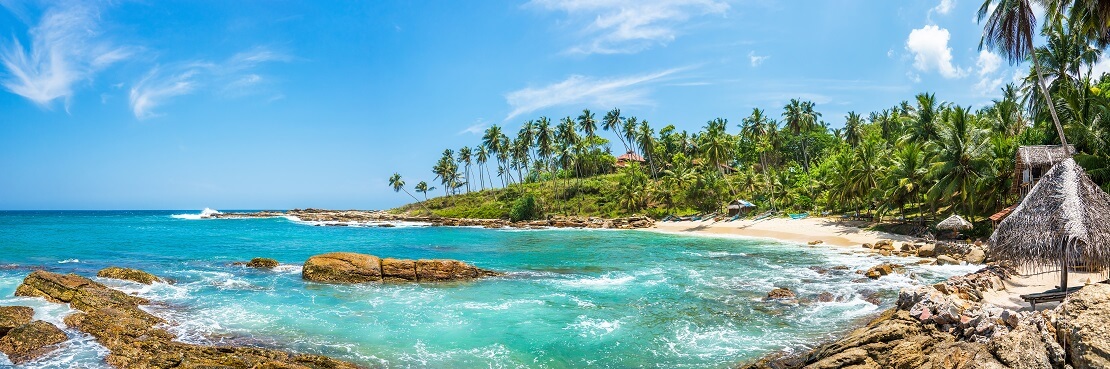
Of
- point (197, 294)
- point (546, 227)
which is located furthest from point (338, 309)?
point (546, 227)

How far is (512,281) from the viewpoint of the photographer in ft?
75.1

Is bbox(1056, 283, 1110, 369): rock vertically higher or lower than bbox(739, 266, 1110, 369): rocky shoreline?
higher

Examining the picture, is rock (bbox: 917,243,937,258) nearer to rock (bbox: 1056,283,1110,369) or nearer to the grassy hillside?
rock (bbox: 1056,283,1110,369)

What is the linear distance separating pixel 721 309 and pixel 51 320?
18717 millimetres

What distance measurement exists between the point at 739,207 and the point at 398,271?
145ft

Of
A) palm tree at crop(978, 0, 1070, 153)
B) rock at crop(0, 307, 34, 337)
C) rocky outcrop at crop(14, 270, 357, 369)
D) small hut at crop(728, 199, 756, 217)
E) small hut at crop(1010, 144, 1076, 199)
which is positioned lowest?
rocky outcrop at crop(14, 270, 357, 369)

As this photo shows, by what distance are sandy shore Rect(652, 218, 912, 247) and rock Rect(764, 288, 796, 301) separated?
67.2 feet

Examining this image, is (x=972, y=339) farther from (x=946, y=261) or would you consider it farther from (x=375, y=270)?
(x=375, y=270)

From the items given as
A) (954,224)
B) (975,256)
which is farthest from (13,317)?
(954,224)

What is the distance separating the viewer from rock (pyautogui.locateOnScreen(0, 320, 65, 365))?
11.4m

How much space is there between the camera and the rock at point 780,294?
18219 millimetres

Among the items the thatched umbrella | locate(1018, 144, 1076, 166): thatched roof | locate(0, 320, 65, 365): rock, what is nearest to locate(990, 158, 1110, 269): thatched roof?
the thatched umbrella

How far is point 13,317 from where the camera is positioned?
13.5 meters

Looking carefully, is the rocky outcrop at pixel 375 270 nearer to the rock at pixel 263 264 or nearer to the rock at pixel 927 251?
the rock at pixel 263 264
